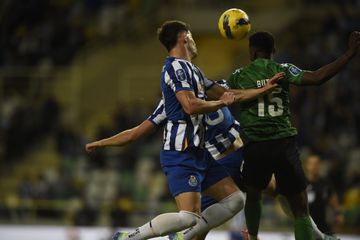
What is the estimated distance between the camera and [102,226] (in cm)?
1547

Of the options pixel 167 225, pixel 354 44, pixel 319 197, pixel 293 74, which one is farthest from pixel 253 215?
pixel 319 197

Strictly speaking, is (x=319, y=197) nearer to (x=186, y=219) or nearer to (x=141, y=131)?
(x=141, y=131)

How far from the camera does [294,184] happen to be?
713cm

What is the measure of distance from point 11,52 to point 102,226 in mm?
5612

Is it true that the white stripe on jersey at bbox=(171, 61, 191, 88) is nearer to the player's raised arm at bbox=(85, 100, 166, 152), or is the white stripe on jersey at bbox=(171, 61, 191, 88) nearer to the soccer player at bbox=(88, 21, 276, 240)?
the soccer player at bbox=(88, 21, 276, 240)

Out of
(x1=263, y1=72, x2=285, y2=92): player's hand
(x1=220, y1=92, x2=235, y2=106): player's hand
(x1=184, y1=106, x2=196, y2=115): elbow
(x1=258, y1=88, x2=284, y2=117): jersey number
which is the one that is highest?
(x1=263, y1=72, x2=285, y2=92): player's hand

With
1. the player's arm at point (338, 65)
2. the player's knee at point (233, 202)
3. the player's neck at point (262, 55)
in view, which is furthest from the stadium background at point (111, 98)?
the player's arm at point (338, 65)

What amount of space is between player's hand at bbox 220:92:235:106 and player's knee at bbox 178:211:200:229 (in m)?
0.88

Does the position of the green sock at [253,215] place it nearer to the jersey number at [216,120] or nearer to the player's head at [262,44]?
the jersey number at [216,120]

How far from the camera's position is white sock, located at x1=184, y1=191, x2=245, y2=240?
724cm

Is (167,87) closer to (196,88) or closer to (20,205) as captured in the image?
(196,88)

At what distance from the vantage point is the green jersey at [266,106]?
23.5 ft

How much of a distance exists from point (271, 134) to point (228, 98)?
613 mm

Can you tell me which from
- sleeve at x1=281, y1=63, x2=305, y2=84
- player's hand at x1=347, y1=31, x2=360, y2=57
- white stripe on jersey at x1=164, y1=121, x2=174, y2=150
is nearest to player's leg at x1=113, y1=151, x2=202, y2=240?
white stripe on jersey at x1=164, y1=121, x2=174, y2=150
